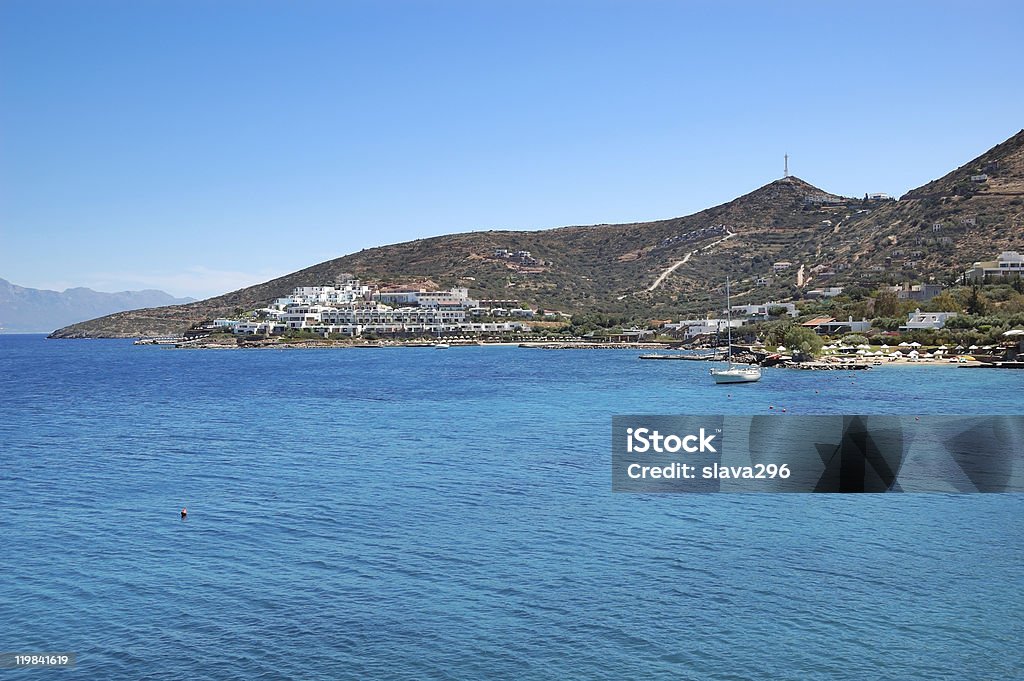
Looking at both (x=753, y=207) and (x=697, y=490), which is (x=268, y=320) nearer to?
(x=753, y=207)

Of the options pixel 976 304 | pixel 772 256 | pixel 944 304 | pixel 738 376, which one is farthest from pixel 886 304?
pixel 772 256

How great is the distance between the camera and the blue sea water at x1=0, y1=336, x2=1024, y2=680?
12.4 metres

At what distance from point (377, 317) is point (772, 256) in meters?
73.8

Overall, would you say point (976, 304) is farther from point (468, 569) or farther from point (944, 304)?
point (468, 569)

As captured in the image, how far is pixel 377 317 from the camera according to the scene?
14950cm

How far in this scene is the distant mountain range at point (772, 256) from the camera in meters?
117

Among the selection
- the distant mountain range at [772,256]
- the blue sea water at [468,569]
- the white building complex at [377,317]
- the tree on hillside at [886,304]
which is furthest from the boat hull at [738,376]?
the white building complex at [377,317]

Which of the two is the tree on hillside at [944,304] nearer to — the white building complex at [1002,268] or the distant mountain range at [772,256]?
the white building complex at [1002,268]

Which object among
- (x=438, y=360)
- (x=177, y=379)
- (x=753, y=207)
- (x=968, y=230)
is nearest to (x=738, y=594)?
(x=177, y=379)

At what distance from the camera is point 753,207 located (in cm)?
19788

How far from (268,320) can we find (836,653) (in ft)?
481

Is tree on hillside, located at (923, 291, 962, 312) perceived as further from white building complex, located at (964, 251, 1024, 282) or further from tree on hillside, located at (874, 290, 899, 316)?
white building complex, located at (964, 251, 1024, 282)

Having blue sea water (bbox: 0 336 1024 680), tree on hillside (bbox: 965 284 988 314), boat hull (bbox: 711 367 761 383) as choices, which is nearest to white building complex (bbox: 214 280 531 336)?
tree on hillside (bbox: 965 284 988 314)

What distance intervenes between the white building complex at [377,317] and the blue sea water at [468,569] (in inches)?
4420
